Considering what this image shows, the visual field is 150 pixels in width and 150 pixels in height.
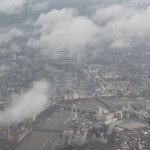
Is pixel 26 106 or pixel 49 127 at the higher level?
pixel 26 106

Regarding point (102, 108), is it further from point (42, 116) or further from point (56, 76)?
point (56, 76)

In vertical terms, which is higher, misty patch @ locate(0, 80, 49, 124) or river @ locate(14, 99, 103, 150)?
misty patch @ locate(0, 80, 49, 124)

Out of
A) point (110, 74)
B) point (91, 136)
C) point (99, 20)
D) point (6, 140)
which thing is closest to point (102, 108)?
point (91, 136)

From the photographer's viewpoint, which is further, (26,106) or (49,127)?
(26,106)

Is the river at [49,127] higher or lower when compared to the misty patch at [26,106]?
lower

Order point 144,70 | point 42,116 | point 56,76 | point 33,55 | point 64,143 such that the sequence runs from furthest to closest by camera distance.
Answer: point 33,55 < point 144,70 < point 56,76 < point 42,116 < point 64,143

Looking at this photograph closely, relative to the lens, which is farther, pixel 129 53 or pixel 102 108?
pixel 129 53

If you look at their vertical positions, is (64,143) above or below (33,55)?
below

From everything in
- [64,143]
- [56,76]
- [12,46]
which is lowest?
[64,143]
